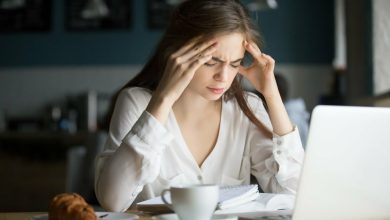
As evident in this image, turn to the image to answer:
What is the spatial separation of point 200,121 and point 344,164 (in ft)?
2.67

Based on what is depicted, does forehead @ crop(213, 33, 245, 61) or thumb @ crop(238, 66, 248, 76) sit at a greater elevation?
forehead @ crop(213, 33, 245, 61)

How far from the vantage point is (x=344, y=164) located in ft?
3.42

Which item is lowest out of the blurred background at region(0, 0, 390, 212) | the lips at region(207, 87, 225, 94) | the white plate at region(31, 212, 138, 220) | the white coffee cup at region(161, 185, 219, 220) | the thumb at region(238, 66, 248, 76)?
the blurred background at region(0, 0, 390, 212)

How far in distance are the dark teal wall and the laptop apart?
5435 mm

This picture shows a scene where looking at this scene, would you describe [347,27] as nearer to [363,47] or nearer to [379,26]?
[363,47]

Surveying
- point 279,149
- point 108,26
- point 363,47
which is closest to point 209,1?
point 279,149

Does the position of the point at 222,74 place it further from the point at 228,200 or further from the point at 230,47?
the point at 228,200

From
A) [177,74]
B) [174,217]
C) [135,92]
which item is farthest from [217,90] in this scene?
[174,217]

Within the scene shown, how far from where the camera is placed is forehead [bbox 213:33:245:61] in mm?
1593

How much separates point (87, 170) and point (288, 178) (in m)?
2.37

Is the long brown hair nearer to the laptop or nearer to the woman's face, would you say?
the woman's face

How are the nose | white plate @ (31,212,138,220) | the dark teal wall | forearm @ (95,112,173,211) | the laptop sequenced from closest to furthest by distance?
the laptop
white plate @ (31,212,138,220)
forearm @ (95,112,173,211)
the nose
the dark teal wall

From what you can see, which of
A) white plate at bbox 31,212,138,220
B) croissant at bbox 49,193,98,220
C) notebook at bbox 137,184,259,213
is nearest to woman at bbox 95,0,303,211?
notebook at bbox 137,184,259,213

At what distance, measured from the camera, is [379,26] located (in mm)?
4258
